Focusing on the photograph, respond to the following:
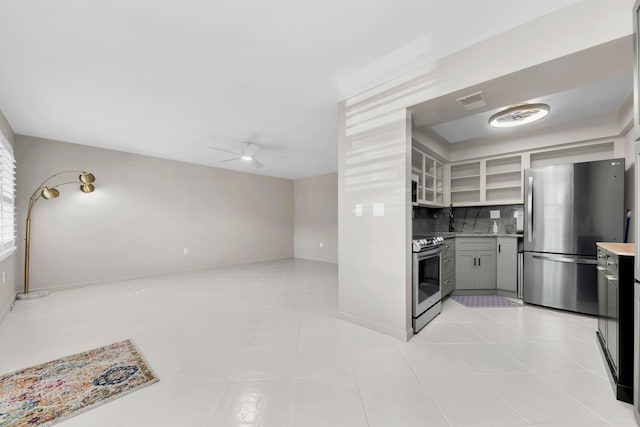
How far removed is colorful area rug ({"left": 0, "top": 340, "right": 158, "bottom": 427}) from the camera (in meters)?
1.44

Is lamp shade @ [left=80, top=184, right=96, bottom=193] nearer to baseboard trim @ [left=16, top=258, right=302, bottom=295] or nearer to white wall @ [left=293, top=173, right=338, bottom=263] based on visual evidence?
baseboard trim @ [left=16, top=258, right=302, bottom=295]

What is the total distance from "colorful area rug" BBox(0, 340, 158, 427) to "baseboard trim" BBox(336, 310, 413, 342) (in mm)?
1765

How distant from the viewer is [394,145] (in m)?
2.38

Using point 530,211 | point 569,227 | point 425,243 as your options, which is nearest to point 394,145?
point 425,243

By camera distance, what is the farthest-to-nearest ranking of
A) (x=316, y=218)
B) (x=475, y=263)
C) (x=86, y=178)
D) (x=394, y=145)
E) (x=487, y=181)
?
(x=316, y=218) → (x=487, y=181) → (x=86, y=178) → (x=475, y=263) → (x=394, y=145)

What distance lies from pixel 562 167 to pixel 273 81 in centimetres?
358

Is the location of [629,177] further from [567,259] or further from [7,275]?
[7,275]

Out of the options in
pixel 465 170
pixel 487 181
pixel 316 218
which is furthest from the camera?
pixel 316 218

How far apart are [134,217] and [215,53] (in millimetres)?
4169

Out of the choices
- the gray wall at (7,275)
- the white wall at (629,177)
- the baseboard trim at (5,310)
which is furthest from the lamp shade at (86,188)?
the white wall at (629,177)

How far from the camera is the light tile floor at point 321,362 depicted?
4.66ft

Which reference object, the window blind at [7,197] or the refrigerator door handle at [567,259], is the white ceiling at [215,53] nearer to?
the window blind at [7,197]

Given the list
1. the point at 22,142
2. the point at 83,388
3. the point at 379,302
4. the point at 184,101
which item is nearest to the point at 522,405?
the point at 379,302

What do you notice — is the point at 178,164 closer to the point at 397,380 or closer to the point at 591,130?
the point at 397,380
